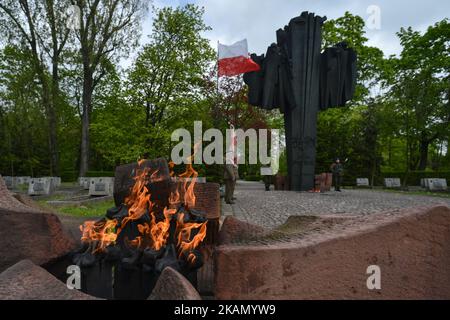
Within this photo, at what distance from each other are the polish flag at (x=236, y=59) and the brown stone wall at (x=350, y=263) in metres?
14.3

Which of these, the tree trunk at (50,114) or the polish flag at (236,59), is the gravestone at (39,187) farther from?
the polish flag at (236,59)

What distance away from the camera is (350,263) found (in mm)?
1868

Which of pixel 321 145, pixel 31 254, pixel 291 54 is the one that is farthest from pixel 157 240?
pixel 321 145

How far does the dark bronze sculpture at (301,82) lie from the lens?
50.9 ft

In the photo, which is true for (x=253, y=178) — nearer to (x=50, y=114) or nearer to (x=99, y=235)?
(x=50, y=114)

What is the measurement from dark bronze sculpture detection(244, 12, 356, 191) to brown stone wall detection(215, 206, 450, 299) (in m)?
13.7

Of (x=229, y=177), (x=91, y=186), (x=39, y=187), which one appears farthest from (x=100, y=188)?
(x=229, y=177)

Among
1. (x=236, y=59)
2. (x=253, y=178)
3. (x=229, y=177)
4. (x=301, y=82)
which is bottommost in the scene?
(x=253, y=178)

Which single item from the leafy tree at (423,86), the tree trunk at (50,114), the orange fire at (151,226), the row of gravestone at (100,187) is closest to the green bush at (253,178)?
the leafy tree at (423,86)

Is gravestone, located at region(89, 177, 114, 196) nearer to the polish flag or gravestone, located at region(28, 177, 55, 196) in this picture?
gravestone, located at region(28, 177, 55, 196)

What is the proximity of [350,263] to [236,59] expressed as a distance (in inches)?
585

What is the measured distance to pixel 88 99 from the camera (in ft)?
76.9
